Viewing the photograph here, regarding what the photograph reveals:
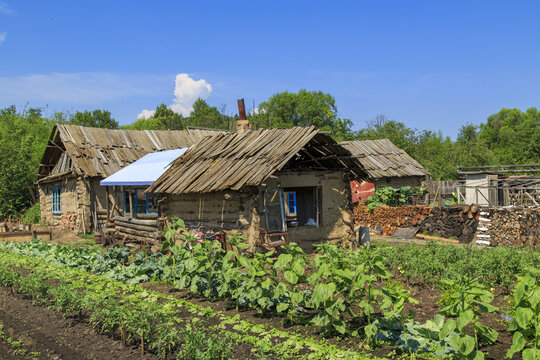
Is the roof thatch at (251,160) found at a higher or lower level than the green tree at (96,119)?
lower

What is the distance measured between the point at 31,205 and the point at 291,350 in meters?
26.9

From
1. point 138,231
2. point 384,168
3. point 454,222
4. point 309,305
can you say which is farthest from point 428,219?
point 309,305

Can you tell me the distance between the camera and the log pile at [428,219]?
59.0ft

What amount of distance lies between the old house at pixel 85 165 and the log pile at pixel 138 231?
9.01 feet

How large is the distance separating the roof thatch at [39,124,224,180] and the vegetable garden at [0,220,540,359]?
10688 millimetres

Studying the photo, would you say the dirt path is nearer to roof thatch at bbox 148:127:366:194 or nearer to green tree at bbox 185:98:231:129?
roof thatch at bbox 148:127:366:194

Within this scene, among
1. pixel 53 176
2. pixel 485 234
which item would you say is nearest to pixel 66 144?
pixel 53 176

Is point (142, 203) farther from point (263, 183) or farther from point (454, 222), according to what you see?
point (454, 222)

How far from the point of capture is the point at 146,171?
16.7 metres

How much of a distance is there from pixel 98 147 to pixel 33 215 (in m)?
7.61

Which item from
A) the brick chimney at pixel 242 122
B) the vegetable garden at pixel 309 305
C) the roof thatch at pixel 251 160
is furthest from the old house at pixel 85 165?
the vegetable garden at pixel 309 305

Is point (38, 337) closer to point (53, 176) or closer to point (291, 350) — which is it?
point (291, 350)

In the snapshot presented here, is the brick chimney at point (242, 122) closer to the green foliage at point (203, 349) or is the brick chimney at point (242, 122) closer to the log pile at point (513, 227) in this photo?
the log pile at point (513, 227)

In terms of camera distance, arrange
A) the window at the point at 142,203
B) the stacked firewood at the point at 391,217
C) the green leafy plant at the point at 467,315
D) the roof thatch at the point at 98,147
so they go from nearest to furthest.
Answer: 1. the green leafy plant at the point at 467,315
2. the window at the point at 142,203
3. the stacked firewood at the point at 391,217
4. the roof thatch at the point at 98,147
